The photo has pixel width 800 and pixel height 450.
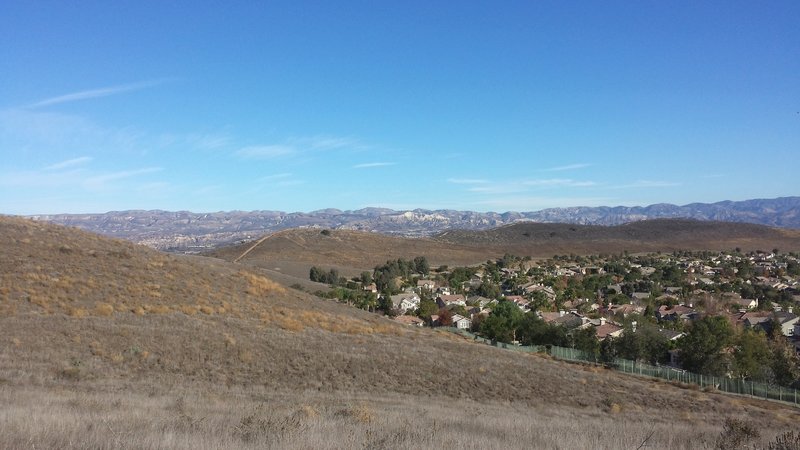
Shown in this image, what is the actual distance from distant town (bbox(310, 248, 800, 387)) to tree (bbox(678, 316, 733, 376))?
0.23 ft

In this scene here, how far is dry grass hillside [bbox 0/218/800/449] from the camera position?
24.7 feet

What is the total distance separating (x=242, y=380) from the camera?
53.0 ft

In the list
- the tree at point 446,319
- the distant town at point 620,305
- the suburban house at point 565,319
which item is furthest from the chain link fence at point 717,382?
the tree at point 446,319

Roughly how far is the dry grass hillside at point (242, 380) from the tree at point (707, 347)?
13.6m

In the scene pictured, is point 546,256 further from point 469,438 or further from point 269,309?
point 469,438

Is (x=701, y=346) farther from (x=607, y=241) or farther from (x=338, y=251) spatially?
(x=607, y=241)

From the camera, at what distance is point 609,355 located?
148ft

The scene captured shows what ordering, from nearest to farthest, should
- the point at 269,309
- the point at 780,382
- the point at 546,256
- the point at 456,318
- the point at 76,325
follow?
the point at 76,325 < the point at 269,309 < the point at 780,382 < the point at 456,318 < the point at 546,256

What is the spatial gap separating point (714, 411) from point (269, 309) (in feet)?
65.6

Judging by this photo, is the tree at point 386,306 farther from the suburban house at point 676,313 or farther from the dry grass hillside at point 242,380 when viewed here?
the dry grass hillside at point 242,380

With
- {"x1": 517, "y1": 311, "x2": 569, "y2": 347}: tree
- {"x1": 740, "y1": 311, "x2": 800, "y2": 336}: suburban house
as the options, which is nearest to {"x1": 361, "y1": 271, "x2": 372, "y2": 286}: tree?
{"x1": 517, "y1": 311, "x2": 569, "y2": 347}: tree

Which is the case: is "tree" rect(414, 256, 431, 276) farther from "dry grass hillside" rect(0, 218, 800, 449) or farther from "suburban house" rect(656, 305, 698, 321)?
"dry grass hillside" rect(0, 218, 800, 449)

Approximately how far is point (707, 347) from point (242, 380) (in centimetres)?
3585

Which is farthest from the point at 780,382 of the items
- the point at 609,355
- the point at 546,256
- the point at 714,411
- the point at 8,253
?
the point at 546,256
